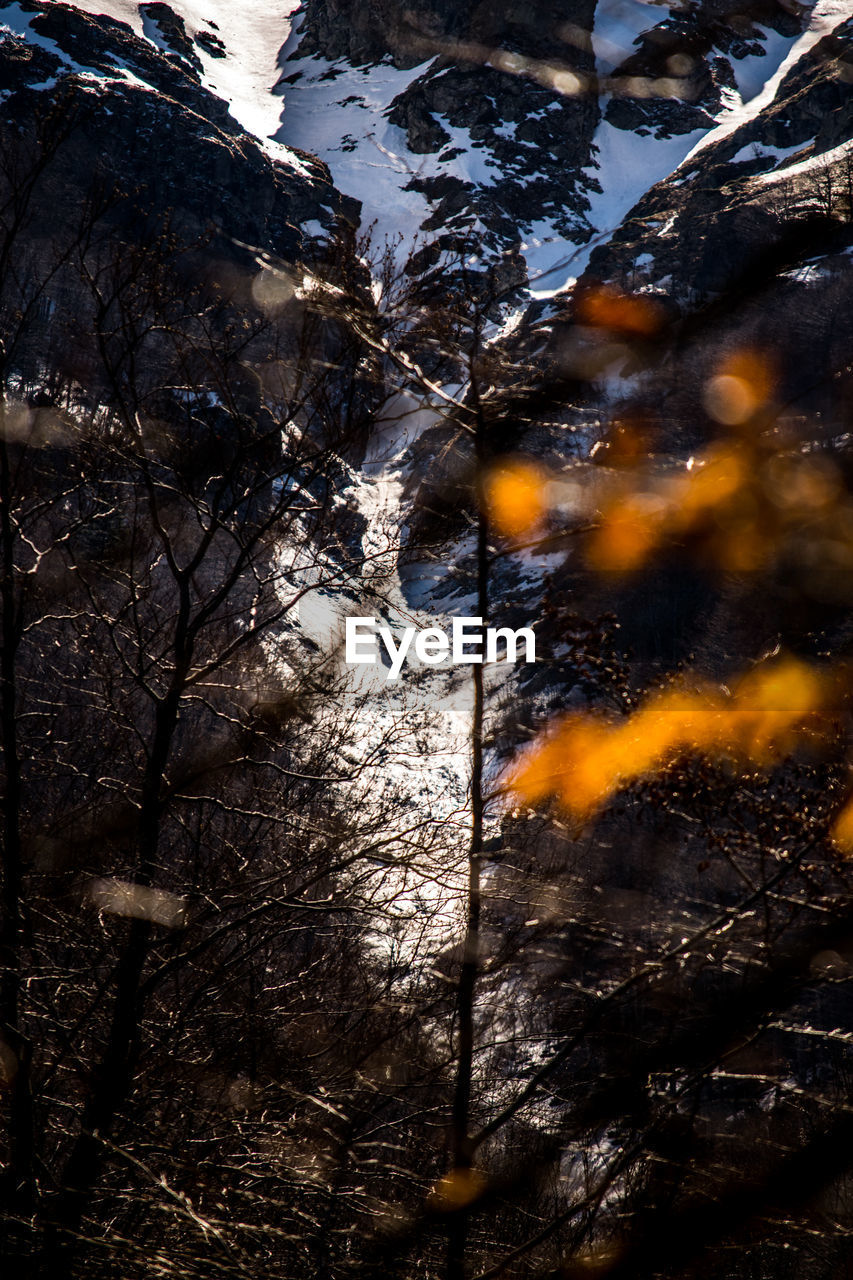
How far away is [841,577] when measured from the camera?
4812mm

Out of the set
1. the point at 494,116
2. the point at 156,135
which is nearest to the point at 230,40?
the point at 494,116

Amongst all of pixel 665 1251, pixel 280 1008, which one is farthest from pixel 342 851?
pixel 665 1251

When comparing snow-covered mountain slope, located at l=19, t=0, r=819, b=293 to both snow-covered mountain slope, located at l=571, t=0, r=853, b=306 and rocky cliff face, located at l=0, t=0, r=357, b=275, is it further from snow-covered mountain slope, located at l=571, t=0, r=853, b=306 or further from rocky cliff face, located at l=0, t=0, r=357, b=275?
rocky cliff face, located at l=0, t=0, r=357, b=275

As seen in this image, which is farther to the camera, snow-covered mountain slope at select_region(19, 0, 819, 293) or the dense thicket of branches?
snow-covered mountain slope at select_region(19, 0, 819, 293)

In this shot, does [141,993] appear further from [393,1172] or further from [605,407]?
[605,407]

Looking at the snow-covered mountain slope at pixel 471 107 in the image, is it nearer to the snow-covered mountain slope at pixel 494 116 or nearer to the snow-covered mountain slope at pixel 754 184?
the snow-covered mountain slope at pixel 494 116

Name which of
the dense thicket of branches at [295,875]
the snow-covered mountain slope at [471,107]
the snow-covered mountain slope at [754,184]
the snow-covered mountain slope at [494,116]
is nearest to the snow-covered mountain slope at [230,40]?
the snow-covered mountain slope at [471,107]

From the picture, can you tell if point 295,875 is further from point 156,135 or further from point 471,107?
point 471,107

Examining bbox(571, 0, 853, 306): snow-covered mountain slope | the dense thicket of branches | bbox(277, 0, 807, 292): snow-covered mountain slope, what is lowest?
the dense thicket of branches

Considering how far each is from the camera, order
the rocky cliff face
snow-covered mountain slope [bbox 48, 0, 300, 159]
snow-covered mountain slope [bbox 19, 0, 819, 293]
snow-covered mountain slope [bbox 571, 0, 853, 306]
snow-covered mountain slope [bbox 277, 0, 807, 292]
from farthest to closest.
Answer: snow-covered mountain slope [bbox 277, 0, 807, 292] → snow-covered mountain slope [bbox 48, 0, 300, 159] → snow-covered mountain slope [bbox 19, 0, 819, 293] → the rocky cliff face → snow-covered mountain slope [bbox 571, 0, 853, 306]

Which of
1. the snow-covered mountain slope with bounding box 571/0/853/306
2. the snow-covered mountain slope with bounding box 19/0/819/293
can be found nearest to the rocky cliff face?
the snow-covered mountain slope with bounding box 19/0/819/293

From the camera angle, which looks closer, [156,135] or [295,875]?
A: [295,875]

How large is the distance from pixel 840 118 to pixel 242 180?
59.3m

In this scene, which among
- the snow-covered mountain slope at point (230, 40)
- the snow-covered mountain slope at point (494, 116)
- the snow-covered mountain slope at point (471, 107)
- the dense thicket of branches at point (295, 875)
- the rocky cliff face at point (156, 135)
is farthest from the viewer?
the snow-covered mountain slope at point (494, 116)
